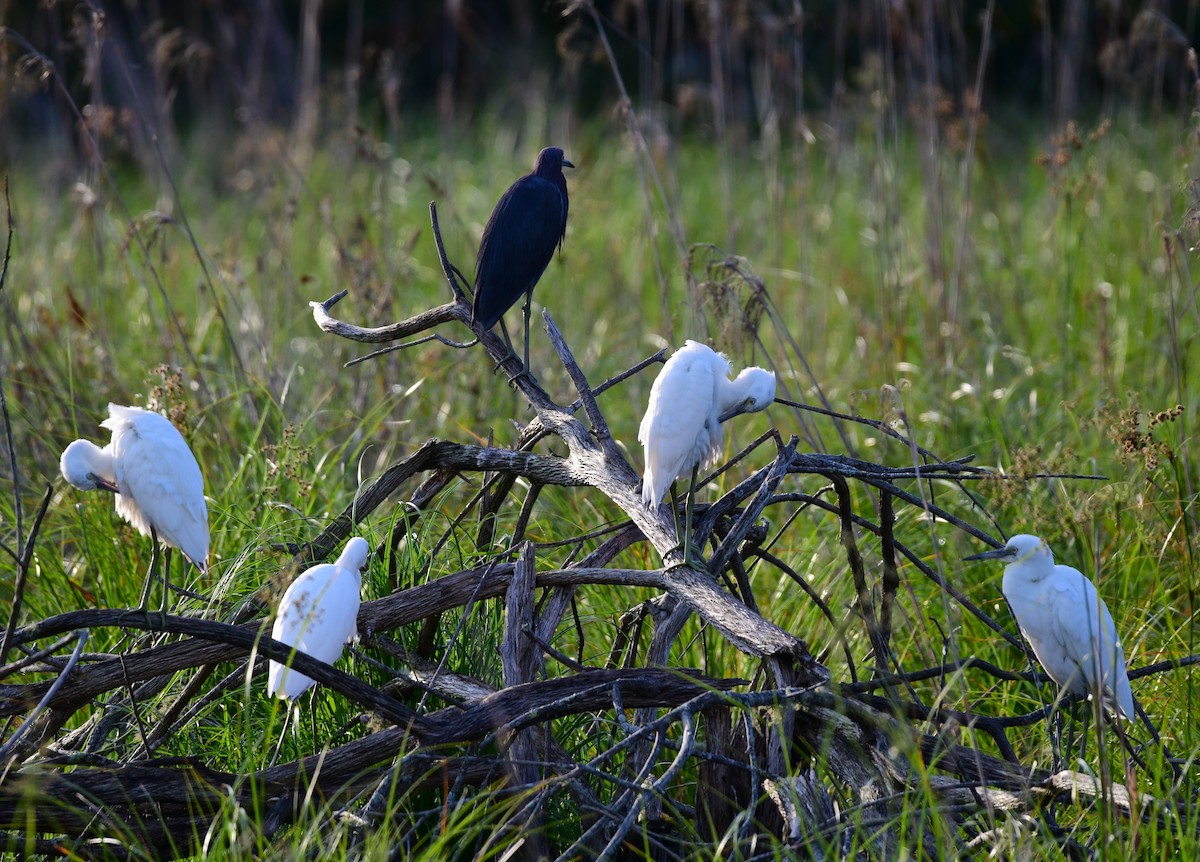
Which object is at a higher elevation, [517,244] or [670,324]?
[517,244]

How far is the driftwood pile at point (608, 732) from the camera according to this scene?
139 cm

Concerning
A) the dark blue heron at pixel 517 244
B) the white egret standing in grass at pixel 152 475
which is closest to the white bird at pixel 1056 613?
the dark blue heron at pixel 517 244

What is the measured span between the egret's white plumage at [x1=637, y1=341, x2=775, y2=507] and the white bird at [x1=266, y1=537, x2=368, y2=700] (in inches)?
20.3

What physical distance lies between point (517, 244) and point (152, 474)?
1.19 meters

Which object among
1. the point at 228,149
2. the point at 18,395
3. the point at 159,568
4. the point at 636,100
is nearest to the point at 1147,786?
the point at 159,568

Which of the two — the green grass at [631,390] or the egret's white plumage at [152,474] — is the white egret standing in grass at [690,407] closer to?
the green grass at [631,390]

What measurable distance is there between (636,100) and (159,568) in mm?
7690

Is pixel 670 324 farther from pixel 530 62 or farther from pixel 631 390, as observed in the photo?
pixel 530 62

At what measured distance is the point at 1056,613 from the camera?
1.83m

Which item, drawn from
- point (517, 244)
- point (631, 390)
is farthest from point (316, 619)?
point (631, 390)


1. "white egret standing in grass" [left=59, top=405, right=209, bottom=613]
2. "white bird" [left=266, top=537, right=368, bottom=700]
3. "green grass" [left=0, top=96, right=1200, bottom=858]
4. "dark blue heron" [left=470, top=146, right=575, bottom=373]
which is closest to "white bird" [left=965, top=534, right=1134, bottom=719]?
"green grass" [left=0, top=96, right=1200, bottom=858]

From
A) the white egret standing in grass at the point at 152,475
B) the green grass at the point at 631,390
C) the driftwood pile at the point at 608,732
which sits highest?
the white egret standing in grass at the point at 152,475

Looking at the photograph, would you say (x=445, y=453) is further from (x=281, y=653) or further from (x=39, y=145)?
(x=39, y=145)

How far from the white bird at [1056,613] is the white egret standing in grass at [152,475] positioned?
1.32 meters
